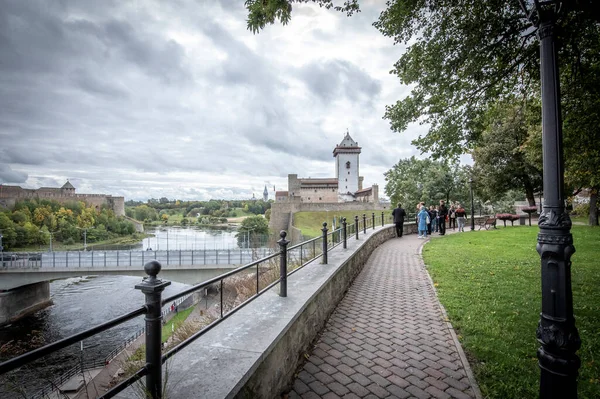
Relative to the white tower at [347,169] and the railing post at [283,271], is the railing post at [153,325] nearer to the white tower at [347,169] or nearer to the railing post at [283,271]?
the railing post at [283,271]

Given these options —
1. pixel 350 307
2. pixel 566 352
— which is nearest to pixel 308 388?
pixel 566 352

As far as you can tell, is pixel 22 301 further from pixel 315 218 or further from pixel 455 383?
pixel 315 218

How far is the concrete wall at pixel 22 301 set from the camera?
3157cm

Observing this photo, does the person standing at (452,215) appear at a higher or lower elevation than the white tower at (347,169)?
lower

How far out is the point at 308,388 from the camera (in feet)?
11.3

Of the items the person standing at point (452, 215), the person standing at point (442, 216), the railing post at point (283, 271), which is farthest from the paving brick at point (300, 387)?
the person standing at point (452, 215)

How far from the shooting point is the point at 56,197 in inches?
3465

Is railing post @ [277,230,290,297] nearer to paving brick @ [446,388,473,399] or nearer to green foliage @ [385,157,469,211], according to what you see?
paving brick @ [446,388,473,399]

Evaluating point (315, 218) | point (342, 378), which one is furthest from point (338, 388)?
point (315, 218)

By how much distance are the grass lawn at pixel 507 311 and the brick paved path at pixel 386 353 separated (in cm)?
29

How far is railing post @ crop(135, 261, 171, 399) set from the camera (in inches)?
81.1

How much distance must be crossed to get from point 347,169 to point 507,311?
299 ft

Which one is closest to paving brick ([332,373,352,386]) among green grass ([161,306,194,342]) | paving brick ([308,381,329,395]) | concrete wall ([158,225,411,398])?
paving brick ([308,381,329,395])

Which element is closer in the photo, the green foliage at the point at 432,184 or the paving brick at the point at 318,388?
the paving brick at the point at 318,388
